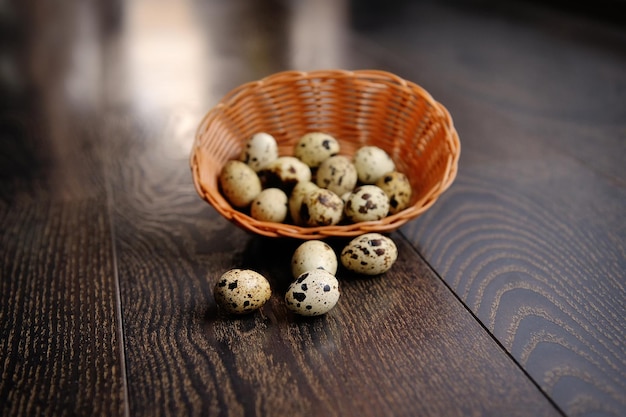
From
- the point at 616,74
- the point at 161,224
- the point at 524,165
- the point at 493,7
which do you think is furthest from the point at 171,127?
the point at 493,7

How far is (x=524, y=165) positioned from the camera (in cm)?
137

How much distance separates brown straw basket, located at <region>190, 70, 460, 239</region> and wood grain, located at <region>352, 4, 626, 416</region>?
137mm

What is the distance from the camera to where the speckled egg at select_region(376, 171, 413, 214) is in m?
1.06

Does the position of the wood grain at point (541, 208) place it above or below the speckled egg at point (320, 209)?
below

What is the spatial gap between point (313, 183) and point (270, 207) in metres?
0.12

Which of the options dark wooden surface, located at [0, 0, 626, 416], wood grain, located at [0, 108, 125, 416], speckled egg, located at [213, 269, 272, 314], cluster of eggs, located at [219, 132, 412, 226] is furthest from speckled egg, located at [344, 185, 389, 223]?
wood grain, located at [0, 108, 125, 416]

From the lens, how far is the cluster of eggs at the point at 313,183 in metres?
1.00

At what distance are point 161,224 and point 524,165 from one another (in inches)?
32.0

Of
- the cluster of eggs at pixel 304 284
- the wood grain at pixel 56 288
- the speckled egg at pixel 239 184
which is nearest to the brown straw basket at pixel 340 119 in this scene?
the speckled egg at pixel 239 184

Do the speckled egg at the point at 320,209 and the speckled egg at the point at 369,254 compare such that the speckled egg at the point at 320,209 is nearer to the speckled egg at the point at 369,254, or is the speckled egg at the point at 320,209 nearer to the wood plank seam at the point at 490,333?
the speckled egg at the point at 369,254

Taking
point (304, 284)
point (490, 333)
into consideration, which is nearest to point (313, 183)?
point (304, 284)

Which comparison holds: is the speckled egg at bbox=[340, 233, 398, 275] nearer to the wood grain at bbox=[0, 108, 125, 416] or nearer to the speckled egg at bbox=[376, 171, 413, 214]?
the speckled egg at bbox=[376, 171, 413, 214]

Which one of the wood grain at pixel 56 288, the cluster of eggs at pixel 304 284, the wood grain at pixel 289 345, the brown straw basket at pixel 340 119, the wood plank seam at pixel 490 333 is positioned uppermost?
the brown straw basket at pixel 340 119

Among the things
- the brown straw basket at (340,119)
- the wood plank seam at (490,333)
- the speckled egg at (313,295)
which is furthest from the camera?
the brown straw basket at (340,119)
